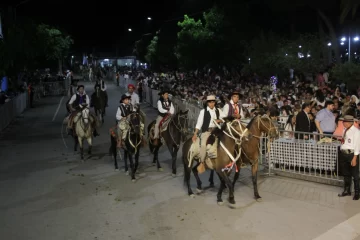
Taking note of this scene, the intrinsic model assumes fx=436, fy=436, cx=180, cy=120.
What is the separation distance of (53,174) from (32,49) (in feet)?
58.7

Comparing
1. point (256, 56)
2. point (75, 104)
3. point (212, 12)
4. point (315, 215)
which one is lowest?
point (315, 215)

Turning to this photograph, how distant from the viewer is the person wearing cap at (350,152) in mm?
9492

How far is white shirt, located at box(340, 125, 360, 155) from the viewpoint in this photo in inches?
373

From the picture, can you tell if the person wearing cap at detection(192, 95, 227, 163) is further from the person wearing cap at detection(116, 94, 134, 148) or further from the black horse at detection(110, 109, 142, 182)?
the person wearing cap at detection(116, 94, 134, 148)

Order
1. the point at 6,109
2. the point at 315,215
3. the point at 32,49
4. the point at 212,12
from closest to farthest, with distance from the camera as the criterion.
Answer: the point at 315,215 → the point at 6,109 → the point at 32,49 → the point at 212,12

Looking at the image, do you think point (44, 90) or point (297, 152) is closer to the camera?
point (297, 152)

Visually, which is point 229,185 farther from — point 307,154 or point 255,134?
point 307,154

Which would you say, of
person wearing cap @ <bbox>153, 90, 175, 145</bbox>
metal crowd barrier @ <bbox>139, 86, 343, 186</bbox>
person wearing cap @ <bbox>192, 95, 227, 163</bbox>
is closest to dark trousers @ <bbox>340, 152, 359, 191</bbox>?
metal crowd barrier @ <bbox>139, 86, 343, 186</bbox>

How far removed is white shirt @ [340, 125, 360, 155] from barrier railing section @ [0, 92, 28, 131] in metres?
17.7

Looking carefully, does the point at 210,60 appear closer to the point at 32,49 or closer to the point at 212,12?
the point at 212,12

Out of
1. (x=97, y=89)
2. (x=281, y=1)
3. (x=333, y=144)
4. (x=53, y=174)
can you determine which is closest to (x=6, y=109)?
(x=97, y=89)

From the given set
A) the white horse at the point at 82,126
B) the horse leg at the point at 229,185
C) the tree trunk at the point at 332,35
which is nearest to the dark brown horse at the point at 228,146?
the horse leg at the point at 229,185

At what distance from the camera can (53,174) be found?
43.4 feet

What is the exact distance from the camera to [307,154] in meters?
11.1
